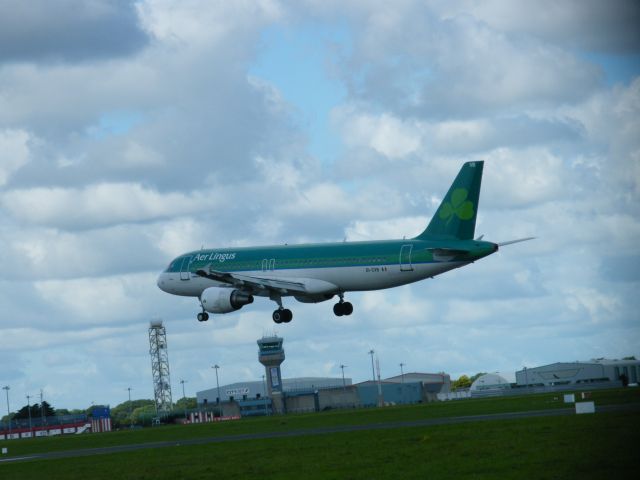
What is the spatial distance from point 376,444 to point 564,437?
9.34 metres

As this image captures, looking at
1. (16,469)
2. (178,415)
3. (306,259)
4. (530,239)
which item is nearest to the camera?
(16,469)

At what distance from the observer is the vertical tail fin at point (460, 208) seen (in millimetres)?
71125

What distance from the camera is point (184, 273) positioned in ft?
281

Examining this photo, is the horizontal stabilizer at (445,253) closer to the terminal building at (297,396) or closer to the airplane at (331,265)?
the airplane at (331,265)

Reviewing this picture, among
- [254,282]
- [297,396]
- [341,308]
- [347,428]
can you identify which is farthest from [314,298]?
[297,396]

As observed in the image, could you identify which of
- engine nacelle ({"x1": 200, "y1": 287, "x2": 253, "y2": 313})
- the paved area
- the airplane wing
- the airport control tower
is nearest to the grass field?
the paved area

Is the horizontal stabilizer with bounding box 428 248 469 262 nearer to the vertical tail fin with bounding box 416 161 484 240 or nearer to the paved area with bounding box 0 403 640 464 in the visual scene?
the vertical tail fin with bounding box 416 161 484 240

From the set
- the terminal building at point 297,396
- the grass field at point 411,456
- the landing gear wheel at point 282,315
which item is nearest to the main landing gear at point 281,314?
the landing gear wheel at point 282,315

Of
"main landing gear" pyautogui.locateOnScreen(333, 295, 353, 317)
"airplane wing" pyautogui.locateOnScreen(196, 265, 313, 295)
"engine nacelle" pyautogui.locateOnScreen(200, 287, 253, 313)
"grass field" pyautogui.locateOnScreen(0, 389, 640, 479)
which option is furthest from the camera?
"main landing gear" pyautogui.locateOnScreen(333, 295, 353, 317)

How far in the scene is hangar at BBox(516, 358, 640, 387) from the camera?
549ft

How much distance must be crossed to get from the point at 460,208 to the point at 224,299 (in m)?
19.2

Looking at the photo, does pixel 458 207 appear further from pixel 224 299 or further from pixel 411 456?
pixel 411 456

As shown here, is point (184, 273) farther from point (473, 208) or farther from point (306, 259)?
point (473, 208)

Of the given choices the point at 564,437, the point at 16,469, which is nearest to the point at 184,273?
the point at 16,469
